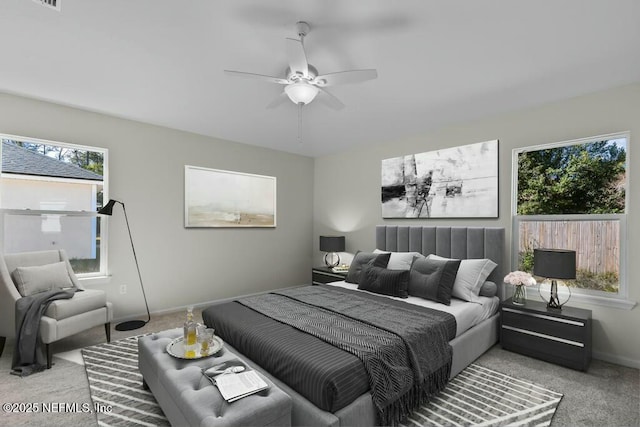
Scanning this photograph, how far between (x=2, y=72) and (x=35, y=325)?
236 cm

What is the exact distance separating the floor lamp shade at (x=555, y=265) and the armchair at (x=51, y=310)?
175 inches

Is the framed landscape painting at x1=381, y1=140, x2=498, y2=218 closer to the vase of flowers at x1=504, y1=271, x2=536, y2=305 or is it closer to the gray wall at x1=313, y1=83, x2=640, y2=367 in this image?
the gray wall at x1=313, y1=83, x2=640, y2=367

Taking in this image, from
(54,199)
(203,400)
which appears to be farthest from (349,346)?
(54,199)

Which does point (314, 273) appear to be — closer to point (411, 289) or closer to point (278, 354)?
point (411, 289)

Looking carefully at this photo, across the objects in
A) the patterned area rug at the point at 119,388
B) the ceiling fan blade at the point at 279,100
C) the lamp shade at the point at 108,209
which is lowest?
the patterned area rug at the point at 119,388

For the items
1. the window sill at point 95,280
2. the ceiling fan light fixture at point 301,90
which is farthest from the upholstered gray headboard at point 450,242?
the window sill at point 95,280

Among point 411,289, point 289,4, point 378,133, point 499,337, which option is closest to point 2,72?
point 289,4

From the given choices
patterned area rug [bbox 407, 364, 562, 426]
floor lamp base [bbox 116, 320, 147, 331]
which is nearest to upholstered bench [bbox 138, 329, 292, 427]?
patterned area rug [bbox 407, 364, 562, 426]

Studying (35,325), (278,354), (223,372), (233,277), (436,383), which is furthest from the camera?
(233,277)

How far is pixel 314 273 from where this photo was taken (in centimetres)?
514

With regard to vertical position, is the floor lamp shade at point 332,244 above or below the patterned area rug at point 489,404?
above

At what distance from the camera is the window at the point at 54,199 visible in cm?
342

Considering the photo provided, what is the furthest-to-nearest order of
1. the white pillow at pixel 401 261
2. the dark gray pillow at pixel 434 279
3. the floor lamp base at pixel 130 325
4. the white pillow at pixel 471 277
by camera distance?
the white pillow at pixel 401 261 < the floor lamp base at pixel 130 325 < the white pillow at pixel 471 277 < the dark gray pillow at pixel 434 279

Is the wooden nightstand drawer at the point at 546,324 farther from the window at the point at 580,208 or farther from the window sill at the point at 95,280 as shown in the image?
the window sill at the point at 95,280
